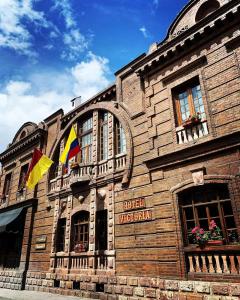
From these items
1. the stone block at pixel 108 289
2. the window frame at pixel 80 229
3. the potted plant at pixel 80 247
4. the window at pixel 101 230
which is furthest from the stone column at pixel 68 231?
the stone block at pixel 108 289

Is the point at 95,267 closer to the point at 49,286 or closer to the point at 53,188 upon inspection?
the point at 49,286

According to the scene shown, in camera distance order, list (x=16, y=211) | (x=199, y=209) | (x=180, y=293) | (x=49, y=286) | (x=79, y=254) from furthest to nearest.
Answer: (x=16, y=211)
(x=49, y=286)
(x=79, y=254)
(x=199, y=209)
(x=180, y=293)

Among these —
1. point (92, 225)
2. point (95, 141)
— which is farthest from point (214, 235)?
point (95, 141)

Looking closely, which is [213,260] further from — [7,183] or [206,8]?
[7,183]

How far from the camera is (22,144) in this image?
17.2 meters

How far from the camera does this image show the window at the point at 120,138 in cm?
1145

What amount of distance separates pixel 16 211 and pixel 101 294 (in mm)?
7935

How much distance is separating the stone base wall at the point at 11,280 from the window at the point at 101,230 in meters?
5.44

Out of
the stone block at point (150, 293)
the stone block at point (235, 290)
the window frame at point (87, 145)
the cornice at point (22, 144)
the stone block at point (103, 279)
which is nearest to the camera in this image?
the stone block at point (235, 290)

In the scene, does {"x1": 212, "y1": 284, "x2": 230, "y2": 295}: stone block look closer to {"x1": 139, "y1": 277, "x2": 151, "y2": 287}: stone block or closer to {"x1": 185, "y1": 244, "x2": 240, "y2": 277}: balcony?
{"x1": 185, "y1": 244, "x2": 240, "y2": 277}: balcony

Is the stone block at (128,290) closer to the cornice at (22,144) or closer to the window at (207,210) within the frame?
the window at (207,210)

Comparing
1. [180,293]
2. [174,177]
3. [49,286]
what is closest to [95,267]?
[49,286]

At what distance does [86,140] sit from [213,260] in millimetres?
8667

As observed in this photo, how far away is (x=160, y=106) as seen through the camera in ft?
32.0
